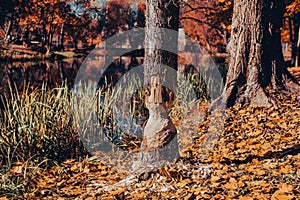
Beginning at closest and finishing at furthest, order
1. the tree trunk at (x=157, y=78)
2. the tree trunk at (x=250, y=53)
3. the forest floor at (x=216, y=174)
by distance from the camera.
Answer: the forest floor at (x=216, y=174)
the tree trunk at (x=157, y=78)
the tree trunk at (x=250, y=53)

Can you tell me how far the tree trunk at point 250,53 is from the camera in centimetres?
620

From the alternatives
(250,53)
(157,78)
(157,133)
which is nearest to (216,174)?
(157,133)

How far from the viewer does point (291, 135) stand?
14.7 ft

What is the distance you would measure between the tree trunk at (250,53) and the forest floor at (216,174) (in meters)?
1.02

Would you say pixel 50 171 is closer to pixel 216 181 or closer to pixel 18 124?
pixel 18 124

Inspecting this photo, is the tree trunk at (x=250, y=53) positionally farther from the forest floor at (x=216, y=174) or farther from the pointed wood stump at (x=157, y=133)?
the pointed wood stump at (x=157, y=133)

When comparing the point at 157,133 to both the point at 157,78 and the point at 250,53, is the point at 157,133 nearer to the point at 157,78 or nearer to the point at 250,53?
the point at 157,78

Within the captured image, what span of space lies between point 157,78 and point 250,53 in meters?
3.21

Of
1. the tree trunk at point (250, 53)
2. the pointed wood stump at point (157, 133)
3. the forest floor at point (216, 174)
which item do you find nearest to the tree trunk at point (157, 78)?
the pointed wood stump at point (157, 133)

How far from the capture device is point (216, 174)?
3537 millimetres

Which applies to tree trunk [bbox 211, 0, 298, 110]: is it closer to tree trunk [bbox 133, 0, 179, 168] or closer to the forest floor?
the forest floor

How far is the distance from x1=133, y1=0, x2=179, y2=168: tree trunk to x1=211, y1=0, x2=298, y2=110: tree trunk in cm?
266

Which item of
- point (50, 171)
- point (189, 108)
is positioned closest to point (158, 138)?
point (50, 171)

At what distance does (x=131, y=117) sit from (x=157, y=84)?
2496 millimetres
